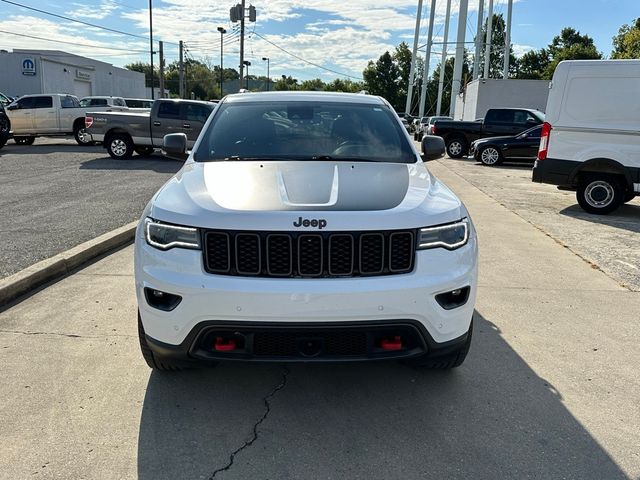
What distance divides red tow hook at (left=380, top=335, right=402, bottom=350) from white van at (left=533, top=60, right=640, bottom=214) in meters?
7.59

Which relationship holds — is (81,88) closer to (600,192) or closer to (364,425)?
(600,192)

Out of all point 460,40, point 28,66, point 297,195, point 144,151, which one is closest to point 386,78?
point 460,40

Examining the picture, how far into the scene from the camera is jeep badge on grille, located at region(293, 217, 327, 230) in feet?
8.95

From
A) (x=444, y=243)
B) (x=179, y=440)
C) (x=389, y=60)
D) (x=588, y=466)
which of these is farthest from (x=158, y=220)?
(x=389, y=60)

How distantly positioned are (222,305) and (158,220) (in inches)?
24.1

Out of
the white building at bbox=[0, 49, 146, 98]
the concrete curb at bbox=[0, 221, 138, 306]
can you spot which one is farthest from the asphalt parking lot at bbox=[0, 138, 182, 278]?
the white building at bbox=[0, 49, 146, 98]

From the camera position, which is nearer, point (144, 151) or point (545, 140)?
point (545, 140)

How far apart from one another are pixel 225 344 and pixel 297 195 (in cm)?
88

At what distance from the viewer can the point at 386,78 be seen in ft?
281

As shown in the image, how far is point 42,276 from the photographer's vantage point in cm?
504

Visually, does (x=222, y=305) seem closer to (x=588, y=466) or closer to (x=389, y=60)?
(x=588, y=466)

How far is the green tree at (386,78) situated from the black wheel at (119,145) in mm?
72997

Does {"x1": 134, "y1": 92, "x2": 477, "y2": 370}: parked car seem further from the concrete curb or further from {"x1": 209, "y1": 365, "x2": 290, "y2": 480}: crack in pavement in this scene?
the concrete curb

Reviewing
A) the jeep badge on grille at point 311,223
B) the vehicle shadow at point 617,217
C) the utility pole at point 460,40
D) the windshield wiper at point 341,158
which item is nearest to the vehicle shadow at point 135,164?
the vehicle shadow at point 617,217
